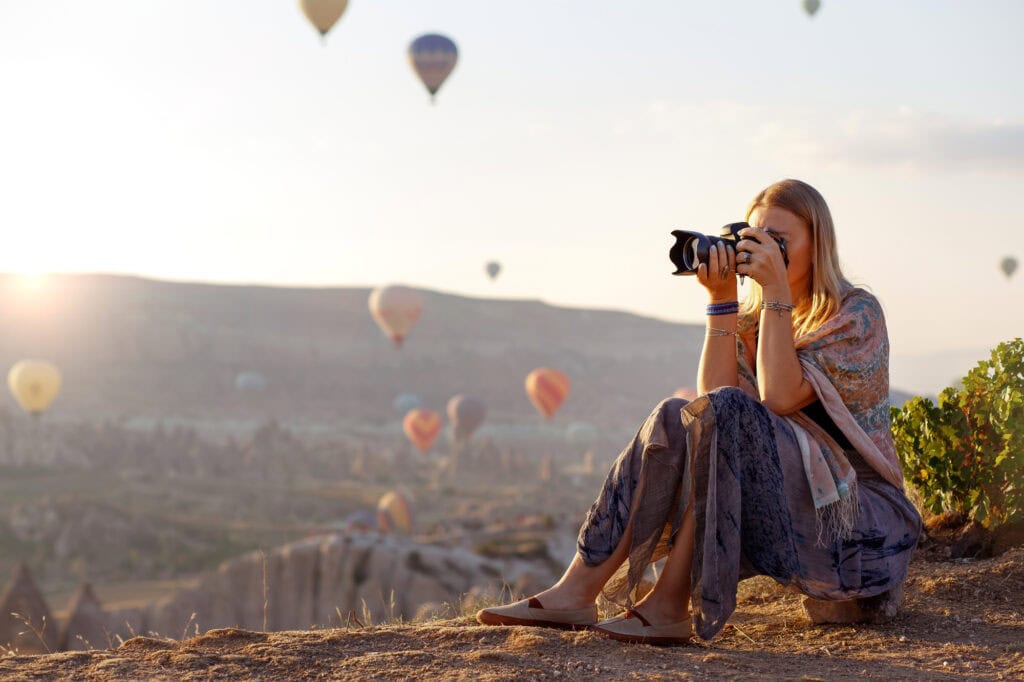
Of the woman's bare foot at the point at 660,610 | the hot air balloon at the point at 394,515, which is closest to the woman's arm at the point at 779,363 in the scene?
the woman's bare foot at the point at 660,610

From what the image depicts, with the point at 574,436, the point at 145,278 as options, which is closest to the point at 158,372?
the point at 145,278

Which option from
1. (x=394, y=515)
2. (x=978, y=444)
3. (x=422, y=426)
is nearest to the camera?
(x=978, y=444)

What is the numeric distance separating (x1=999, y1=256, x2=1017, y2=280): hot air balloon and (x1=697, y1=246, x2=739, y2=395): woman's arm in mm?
60247

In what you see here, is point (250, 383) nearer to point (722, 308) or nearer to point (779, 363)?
point (722, 308)

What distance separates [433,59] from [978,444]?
38.4 metres

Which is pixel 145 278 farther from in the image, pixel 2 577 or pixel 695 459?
pixel 695 459

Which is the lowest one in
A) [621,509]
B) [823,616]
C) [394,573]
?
[394,573]

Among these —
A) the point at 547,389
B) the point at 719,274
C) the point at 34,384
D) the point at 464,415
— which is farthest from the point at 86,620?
the point at 464,415

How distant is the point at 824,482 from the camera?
374 centimetres

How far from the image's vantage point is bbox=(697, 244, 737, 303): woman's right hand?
3.88m

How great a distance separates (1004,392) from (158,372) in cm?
10472

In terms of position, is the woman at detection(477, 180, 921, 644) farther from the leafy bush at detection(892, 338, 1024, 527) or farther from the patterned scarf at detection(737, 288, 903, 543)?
the leafy bush at detection(892, 338, 1024, 527)

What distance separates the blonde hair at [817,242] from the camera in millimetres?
3992

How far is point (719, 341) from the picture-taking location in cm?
408
